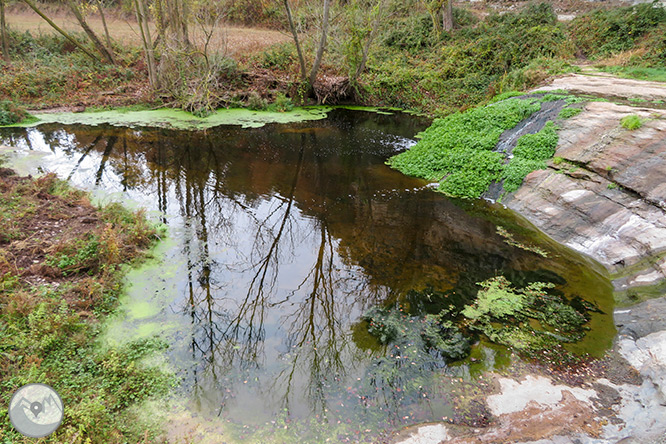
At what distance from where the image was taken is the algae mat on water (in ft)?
40.1

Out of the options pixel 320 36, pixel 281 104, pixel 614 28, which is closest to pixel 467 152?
pixel 320 36

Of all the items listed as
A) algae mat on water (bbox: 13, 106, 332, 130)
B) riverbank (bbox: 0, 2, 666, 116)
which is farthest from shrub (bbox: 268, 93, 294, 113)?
algae mat on water (bbox: 13, 106, 332, 130)

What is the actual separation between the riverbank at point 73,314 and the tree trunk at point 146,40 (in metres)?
8.88

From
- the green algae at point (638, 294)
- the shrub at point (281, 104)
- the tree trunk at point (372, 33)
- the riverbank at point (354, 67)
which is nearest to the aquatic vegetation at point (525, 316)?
the green algae at point (638, 294)

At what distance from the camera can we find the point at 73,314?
4172 millimetres

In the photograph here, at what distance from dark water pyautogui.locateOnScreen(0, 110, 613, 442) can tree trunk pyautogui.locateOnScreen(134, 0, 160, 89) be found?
13.1ft

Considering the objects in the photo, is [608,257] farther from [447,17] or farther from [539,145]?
[447,17]

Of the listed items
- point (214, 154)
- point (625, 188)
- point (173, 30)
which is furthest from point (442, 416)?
point (173, 30)

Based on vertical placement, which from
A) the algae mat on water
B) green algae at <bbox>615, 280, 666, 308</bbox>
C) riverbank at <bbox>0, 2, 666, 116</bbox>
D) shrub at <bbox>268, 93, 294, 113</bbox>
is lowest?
green algae at <bbox>615, 280, 666, 308</bbox>

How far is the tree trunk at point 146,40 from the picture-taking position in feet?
41.0

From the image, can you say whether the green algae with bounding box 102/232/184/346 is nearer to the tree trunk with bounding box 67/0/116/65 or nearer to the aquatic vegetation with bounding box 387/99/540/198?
the aquatic vegetation with bounding box 387/99/540/198

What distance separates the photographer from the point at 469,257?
624cm

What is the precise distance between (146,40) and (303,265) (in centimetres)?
1254

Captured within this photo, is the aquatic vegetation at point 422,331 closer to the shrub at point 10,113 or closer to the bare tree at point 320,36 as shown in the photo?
the bare tree at point 320,36
